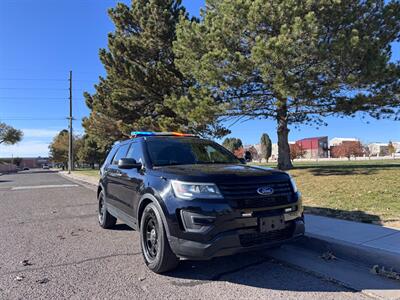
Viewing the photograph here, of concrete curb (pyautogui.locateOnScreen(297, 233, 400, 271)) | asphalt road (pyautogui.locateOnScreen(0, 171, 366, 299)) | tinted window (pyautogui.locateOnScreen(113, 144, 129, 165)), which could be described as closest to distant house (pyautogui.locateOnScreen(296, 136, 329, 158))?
tinted window (pyautogui.locateOnScreen(113, 144, 129, 165))

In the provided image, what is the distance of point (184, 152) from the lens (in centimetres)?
580

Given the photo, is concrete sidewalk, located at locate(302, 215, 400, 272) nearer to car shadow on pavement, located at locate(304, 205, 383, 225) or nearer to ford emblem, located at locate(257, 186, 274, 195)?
car shadow on pavement, located at locate(304, 205, 383, 225)

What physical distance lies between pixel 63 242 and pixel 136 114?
19.7m

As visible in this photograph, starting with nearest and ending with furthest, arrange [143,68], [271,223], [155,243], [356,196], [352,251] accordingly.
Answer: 1. [271,223]
2. [155,243]
3. [352,251]
4. [356,196]
5. [143,68]

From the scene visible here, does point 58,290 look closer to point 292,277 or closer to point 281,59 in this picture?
point 292,277

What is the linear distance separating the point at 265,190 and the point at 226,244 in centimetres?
83

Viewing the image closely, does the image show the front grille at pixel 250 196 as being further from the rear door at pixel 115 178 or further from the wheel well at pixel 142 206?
the rear door at pixel 115 178

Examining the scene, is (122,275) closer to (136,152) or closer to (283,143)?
(136,152)

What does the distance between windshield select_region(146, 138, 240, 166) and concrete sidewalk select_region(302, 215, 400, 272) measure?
1.82m

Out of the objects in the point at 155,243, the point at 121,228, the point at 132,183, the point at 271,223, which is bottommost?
the point at 121,228

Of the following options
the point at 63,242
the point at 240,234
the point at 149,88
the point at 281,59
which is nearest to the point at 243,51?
the point at 281,59

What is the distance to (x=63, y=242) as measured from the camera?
6.53 m

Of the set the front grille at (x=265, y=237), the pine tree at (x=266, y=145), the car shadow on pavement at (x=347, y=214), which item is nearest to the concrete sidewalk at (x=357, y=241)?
the car shadow on pavement at (x=347, y=214)

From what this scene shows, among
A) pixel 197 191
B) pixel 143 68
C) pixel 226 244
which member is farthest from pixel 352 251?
pixel 143 68
